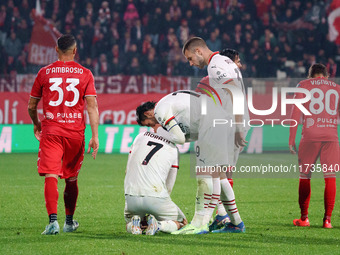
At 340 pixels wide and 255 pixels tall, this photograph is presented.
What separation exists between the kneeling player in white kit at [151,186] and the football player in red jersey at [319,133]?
1715 mm

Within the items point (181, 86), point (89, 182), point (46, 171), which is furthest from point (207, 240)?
point (181, 86)

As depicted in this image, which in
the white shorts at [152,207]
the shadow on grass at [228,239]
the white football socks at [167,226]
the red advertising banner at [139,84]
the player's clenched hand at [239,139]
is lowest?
the shadow on grass at [228,239]

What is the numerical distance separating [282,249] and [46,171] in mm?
2436

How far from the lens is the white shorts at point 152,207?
6699 mm

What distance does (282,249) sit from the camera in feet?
19.8

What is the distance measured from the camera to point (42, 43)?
2162 centimetres

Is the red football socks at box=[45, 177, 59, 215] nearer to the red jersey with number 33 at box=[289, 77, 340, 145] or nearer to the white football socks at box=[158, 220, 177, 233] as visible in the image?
the white football socks at box=[158, 220, 177, 233]

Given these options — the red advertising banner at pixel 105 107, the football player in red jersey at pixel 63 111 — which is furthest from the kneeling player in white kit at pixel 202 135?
the red advertising banner at pixel 105 107

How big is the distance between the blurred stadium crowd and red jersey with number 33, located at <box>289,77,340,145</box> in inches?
516

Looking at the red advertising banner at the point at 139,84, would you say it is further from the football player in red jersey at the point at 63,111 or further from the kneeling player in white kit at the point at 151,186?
the kneeling player in white kit at the point at 151,186

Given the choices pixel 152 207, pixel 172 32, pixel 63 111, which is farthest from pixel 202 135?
pixel 172 32

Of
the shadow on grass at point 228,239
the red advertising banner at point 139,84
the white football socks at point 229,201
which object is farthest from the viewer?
the red advertising banner at point 139,84

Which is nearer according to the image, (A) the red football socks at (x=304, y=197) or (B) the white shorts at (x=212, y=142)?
(B) the white shorts at (x=212, y=142)

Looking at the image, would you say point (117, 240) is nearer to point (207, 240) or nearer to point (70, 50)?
point (207, 240)
